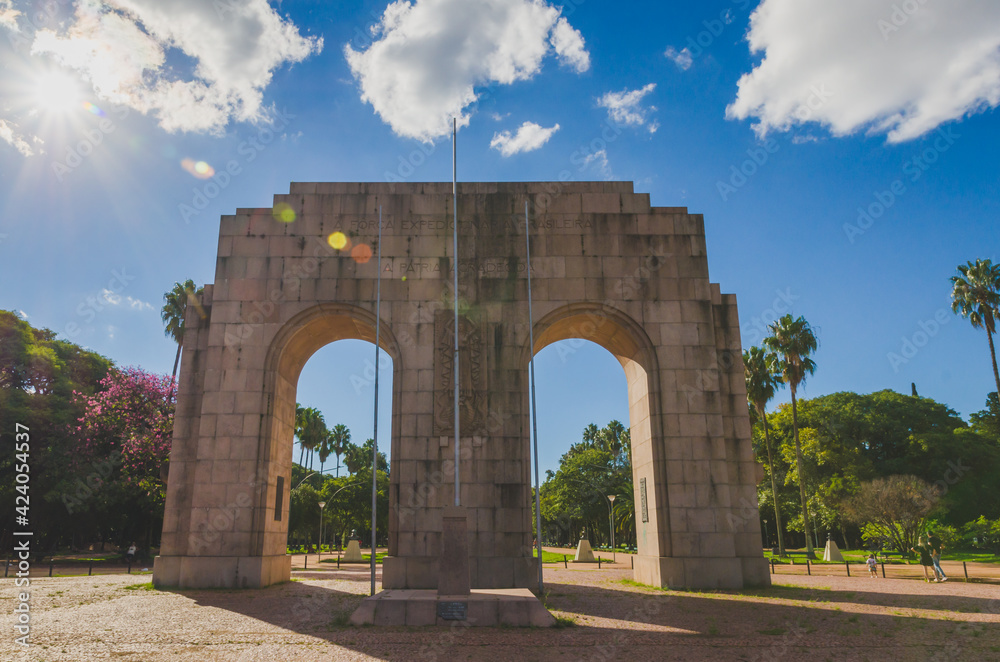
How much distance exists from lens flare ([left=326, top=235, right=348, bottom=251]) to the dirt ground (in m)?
9.94

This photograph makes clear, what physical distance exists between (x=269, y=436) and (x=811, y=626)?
14.4 meters

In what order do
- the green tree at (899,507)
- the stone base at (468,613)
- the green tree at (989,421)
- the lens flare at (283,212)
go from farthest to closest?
the green tree at (989,421) < the green tree at (899,507) < the lens flare at (283,212) < the stone base at (468,613)

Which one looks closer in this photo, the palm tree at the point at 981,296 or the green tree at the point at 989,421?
the palm tree at the point at 981,296

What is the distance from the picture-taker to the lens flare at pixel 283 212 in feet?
64.8

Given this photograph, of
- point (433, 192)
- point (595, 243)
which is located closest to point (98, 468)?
point (433, 192)

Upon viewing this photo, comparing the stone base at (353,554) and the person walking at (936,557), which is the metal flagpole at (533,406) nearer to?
the person walking at (936,557)

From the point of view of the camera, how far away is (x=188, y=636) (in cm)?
1066

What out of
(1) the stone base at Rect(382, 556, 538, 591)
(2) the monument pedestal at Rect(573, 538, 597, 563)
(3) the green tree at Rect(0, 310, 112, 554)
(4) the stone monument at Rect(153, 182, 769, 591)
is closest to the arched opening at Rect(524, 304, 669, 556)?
(4) the stone monument at Rect(153, 182, 769, 591)

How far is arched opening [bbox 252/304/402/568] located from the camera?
18.0 m

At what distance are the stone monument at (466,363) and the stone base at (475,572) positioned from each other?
4cm

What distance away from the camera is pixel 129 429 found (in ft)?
111

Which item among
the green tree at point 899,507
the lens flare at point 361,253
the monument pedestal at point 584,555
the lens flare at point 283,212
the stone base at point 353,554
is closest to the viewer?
the lens flare at point 361,253

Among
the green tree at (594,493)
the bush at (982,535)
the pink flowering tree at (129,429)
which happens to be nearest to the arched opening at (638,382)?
the pink flowering tree at (129,429)

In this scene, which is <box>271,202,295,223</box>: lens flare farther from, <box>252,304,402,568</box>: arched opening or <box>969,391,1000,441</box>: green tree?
<box>969,391,1000,441</box>: green tree
